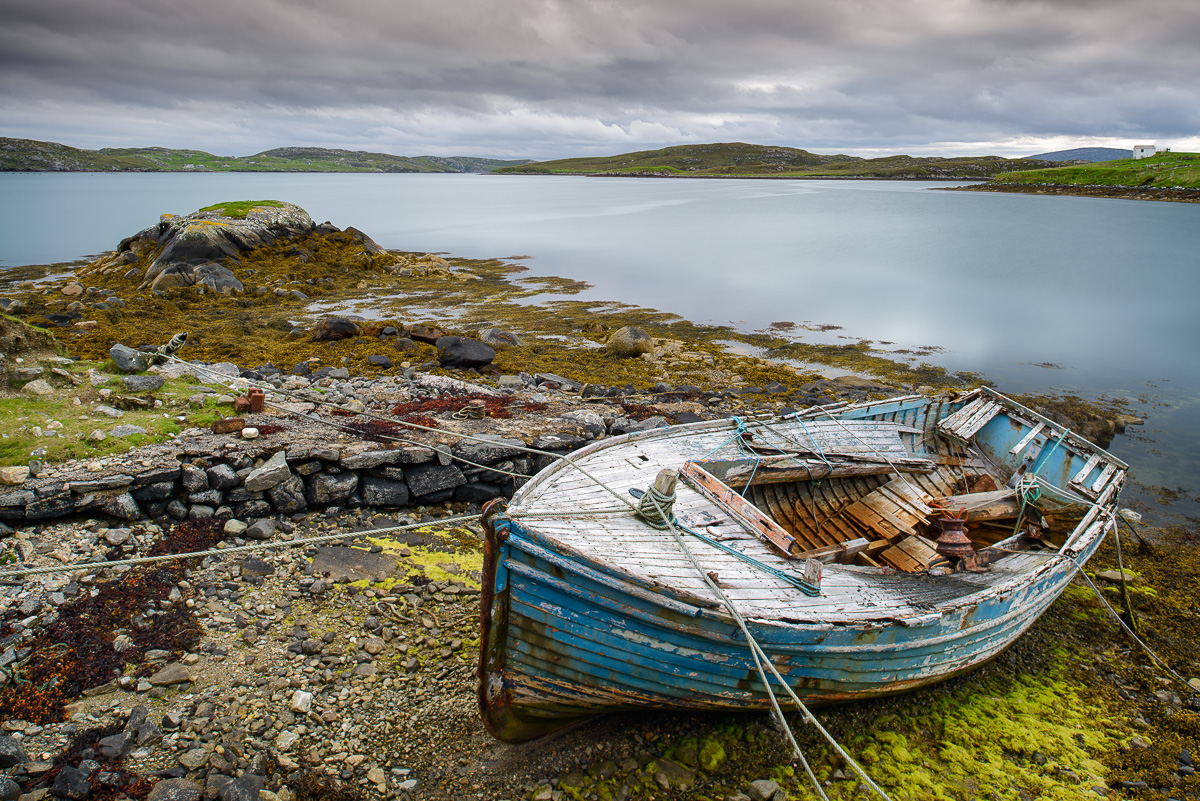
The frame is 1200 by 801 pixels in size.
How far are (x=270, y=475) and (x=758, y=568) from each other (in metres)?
6.49

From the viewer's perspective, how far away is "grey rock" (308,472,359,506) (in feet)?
29.8

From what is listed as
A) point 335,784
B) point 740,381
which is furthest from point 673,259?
point 335,784

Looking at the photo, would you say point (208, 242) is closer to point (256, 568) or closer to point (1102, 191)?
point (256, 568)

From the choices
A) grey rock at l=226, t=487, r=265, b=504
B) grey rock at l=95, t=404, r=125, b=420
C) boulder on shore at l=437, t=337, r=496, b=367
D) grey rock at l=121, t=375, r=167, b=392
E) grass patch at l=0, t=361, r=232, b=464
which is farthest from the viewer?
boulder on shore at l=437, t=337, r=496, b=367

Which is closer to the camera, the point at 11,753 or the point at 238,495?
the point at 11,753

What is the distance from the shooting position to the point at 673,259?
44406 mm

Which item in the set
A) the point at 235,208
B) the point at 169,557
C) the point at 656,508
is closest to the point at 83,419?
the point at 169,557

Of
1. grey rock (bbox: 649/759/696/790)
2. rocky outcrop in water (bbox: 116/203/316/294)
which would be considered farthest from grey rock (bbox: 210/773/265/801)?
rocky outcrop in water (bbox: 116/203/316/294)

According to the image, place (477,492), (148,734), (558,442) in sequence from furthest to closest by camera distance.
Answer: (558,442)
(477,492)
(148,734)

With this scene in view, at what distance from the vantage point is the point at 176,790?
4.85 m

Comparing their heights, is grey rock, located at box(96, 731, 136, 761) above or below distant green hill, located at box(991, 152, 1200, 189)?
below

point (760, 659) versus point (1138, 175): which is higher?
point (1138, 175)

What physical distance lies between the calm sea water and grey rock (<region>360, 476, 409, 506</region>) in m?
14.1

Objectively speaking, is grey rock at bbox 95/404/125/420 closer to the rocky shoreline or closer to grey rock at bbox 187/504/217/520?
the rocky shoreline
